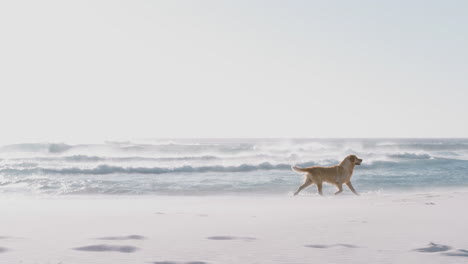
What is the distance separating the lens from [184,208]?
8578mm

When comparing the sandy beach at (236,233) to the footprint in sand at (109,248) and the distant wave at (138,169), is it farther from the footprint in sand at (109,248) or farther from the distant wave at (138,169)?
the distant wave at (138,169)

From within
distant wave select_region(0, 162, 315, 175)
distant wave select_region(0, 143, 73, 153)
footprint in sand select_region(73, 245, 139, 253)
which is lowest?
distant wave select_region(0, 162, 315, 175)

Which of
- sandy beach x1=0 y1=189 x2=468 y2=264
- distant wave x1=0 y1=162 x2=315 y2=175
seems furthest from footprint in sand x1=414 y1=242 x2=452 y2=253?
distant wave x1=0 y1=162 x2=315 y2=175

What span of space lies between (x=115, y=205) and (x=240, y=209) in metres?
2.50

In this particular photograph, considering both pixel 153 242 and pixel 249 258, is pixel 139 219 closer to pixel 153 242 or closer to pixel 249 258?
pixel 153 242

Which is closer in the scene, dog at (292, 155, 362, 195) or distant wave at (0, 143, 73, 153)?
dog at (292, 155, 362, 195)

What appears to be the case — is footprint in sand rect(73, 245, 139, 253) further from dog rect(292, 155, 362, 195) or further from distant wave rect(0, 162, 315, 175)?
distant wave rect(0, 162, 315, 175)

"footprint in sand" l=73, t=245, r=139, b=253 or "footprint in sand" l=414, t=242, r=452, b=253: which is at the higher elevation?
"footprint in sand" l=73, t=245, r=139, b=253

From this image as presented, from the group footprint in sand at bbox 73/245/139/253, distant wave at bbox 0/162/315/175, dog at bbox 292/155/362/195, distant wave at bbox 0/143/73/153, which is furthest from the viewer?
distant wave at bbox 0/143/73/153

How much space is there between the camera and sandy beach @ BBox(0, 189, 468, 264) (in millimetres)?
4555

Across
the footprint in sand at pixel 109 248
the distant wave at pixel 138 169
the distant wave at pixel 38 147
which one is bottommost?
the distant wave at pixel 138 169

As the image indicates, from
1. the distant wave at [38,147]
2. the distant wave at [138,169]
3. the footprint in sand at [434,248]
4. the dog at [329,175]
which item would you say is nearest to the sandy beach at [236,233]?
the footprint in sand at [434,248]

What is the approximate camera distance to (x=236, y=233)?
5.84 meters

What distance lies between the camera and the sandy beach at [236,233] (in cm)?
455
